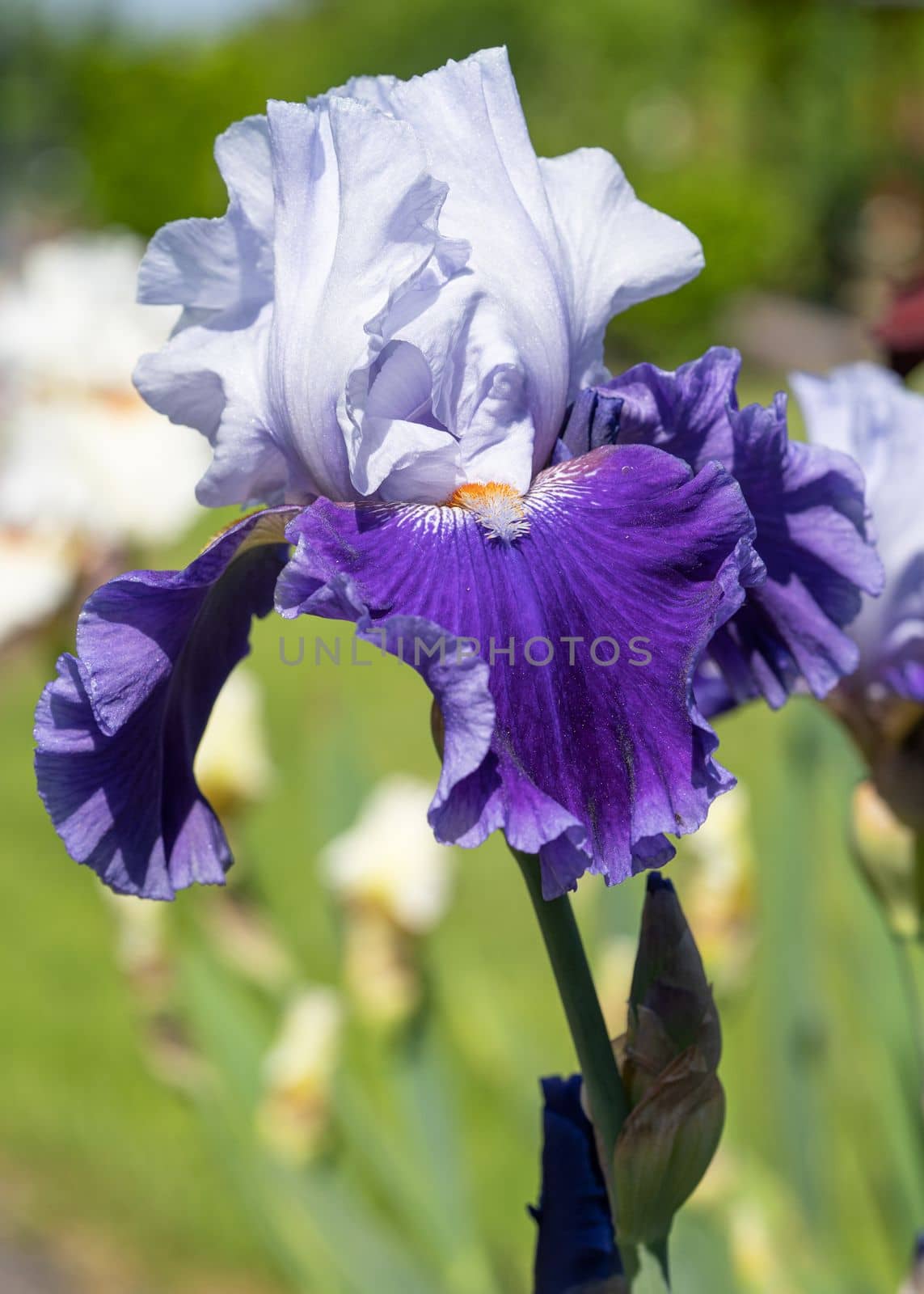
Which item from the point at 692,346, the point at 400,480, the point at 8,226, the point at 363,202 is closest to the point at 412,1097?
the point at 400,480

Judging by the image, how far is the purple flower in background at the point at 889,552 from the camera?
878 mm

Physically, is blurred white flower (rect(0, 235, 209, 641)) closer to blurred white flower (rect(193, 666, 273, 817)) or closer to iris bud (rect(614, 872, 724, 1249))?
blurred white flower (rect(193, 666, 273, 817))

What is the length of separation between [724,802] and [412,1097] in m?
0.52

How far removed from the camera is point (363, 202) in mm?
624

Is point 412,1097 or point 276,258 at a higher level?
point 276,258

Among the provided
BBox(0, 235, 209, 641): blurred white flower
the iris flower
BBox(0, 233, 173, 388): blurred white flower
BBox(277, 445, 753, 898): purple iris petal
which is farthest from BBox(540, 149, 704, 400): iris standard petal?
BBox(0, 233, 173, 388): blurred white flower

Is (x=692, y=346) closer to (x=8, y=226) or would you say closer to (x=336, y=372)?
(x=8, y=226)

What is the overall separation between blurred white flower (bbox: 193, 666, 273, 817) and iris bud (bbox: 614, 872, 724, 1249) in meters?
0.99

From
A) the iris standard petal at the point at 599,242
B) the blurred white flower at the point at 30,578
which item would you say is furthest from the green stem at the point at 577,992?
the blurred white flower at the point at 30,578

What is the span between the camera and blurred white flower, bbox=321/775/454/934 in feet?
4.91

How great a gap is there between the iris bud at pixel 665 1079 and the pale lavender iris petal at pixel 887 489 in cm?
31

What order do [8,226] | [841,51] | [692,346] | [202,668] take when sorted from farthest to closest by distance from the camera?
1. [8,226]
2. [841,51]
3. [692,346]
4. [202,668]

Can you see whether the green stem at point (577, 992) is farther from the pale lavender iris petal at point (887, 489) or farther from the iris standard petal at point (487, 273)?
the pale lavender iris petal at point (887, 489)

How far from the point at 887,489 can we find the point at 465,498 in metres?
0.37
